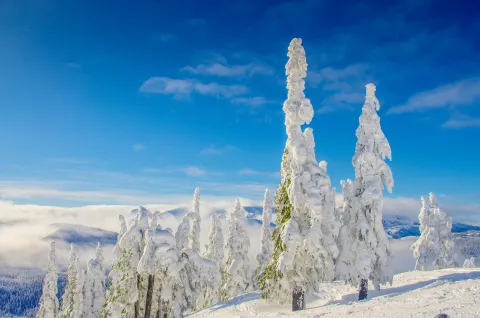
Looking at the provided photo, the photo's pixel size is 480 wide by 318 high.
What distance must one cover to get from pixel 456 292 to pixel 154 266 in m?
17.4

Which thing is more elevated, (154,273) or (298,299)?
(154,273)

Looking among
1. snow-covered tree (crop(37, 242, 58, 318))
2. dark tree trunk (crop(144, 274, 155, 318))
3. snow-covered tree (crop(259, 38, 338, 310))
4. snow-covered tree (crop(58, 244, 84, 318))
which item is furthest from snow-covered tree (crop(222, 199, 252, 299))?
dark tree trunk (crop(144, 274, 155, 318))

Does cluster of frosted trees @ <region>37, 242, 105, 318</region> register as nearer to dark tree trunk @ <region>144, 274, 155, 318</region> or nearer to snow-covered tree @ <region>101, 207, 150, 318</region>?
snow-covered tree @ <region>101, 207, 150, 318</region>

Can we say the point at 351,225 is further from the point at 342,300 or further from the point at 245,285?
the point at 245,285

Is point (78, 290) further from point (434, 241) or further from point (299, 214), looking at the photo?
point (434, 241)

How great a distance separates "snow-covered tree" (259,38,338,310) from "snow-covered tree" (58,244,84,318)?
105 feet

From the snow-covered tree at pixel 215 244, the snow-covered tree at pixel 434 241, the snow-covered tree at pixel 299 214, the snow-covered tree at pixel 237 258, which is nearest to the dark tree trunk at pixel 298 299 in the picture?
the snow-covered tree at pixel 299 214

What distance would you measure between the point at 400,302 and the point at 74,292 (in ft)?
148

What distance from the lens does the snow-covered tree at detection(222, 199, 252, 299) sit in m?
53.3

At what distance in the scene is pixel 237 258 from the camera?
5459cm

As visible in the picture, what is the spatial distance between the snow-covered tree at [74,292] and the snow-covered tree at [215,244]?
61.2 ft

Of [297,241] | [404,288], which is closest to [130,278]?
[297,241]

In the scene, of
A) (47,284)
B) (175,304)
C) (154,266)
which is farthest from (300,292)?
(47,284)

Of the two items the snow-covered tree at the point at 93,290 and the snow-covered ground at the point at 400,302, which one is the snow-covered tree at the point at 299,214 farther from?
the snow-covered tree at the point at 93,290
